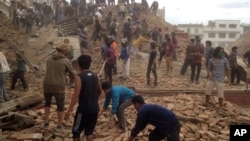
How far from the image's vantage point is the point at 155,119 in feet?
15.9

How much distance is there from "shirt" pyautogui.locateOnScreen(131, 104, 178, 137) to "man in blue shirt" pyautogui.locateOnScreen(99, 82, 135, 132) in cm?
157

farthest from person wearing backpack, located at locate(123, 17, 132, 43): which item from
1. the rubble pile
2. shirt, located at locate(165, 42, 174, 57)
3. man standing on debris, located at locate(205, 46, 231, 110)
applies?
man standing on debris, located at locate(205, 46, 231, 110)

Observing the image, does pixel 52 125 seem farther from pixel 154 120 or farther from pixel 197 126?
pixel 197 126

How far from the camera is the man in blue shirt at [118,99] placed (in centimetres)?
630

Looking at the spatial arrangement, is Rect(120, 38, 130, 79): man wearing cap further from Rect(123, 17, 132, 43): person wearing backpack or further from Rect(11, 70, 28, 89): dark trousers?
Rect(123, 17, 132, 43): person wearing backpack

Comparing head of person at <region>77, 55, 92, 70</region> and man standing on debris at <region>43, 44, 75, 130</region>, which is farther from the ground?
head of person at <region>77, 55, 92, 70</region>

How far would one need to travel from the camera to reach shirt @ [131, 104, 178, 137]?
187 inches

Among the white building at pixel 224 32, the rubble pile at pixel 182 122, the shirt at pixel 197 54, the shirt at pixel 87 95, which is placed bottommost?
the rubble pile at pixel 182 122

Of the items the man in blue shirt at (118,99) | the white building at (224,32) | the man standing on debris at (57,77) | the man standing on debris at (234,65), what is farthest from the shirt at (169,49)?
the white building at (224,32)

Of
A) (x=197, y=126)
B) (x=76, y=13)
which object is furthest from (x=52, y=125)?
(x=76, y=13)

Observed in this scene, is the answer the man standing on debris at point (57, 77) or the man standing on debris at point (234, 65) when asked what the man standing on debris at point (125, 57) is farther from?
the man standing on debris at point (57, 77)

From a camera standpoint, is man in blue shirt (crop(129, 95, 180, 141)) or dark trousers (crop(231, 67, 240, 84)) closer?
man in blue shirt (crop(129, 95, 180, 141))

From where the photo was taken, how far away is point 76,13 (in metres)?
21.4

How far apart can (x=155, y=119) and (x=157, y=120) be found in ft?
0.12
